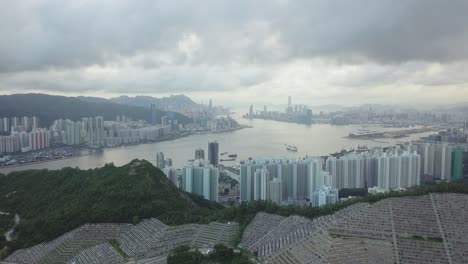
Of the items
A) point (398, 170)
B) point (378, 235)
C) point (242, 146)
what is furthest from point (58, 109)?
point (378, 235)

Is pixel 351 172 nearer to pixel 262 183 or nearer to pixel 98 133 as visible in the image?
Result: pixel 262 183

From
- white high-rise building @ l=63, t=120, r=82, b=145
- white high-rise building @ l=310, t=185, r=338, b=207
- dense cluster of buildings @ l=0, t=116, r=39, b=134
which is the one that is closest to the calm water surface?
white high-rise building @ l=63, t=120, r=82, b=145

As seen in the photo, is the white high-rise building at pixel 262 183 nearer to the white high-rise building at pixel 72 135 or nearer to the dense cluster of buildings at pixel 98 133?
the dense cluster of buildings at pixel 98 133

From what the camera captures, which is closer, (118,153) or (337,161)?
(337,161)

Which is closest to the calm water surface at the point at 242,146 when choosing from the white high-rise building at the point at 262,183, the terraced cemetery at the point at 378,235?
the white high-rise building at the point at 262,183

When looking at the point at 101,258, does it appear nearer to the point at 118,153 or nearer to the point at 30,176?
the point at 30,176

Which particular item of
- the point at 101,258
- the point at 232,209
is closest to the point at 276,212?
the point at 232,209
